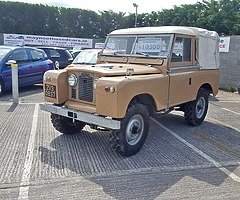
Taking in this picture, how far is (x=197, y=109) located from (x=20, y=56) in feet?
21.0

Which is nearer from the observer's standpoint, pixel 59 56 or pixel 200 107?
pixel 200 107

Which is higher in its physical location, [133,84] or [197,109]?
[133,84]

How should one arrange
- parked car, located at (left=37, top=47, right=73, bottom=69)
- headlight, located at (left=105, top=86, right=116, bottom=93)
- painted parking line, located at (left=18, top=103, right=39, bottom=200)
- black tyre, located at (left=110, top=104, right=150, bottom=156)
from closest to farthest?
1. painted parking line, located at (left=18, top=103, right=39, bottom=200)
2. headlight, located at (left=105, top=86, right=116, bottom=93)
3. black tyre, located at (left=110, top=104, right=150, bottom=156)
4. parked car, located at (left=37, top=47, right=73, bottom=69)

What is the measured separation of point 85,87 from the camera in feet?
16.4

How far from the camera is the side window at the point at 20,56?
390 inches

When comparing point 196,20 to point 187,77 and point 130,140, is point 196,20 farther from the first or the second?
point 130,140

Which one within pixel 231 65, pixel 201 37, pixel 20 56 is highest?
pixel 201 37

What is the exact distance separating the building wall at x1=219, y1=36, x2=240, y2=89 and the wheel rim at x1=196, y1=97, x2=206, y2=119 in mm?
6850

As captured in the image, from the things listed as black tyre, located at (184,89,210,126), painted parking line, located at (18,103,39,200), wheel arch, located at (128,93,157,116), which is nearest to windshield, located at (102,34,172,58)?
wheel arch, located at (128,93,157,116)

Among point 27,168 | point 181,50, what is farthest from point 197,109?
point 27,168

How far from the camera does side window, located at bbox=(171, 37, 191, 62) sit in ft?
18.9

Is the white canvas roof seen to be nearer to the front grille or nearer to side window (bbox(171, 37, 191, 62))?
side window (bbox(171, 37, 191, 62))

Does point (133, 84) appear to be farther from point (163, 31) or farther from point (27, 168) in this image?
point (27, 168)

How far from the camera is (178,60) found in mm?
5902
